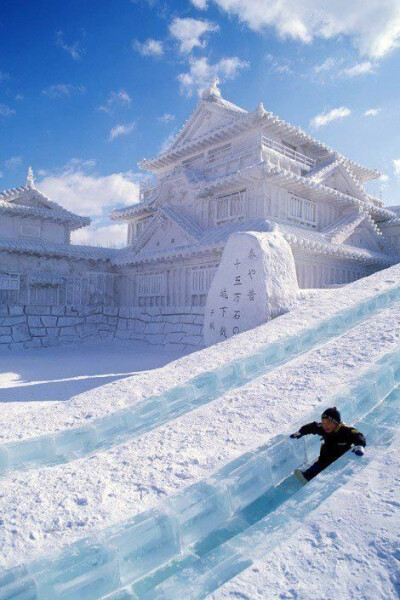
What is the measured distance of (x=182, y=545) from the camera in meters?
2.37

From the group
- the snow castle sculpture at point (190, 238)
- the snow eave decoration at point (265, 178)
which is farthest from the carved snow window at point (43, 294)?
the snow eave decoration at point (265, 178)

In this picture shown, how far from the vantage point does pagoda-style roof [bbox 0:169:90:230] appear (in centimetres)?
1625

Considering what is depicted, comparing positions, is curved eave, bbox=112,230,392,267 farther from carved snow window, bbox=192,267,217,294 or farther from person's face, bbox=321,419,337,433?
person's face, bbox=321,419,337,433

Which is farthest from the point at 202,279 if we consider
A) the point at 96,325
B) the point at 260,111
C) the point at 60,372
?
the point at 260,111

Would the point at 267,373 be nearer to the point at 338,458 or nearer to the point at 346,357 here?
the point at 346,357

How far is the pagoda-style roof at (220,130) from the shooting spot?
1543 cm

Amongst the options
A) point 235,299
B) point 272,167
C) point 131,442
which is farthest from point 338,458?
point 272,167

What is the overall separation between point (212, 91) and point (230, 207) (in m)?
7.40

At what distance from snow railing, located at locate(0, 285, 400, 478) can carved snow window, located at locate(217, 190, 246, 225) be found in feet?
27.4

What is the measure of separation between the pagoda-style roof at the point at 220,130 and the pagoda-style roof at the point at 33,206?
530 centimetres

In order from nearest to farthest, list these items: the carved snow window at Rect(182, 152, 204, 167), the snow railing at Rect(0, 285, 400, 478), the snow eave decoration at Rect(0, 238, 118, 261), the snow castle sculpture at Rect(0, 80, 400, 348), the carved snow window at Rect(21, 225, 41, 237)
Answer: the snow railing at Rect(0, 285, 400, 478)
the snow castle sculpture at Rect(0, 80, 400, 348)
the snow eave decoration at Rect(0, 238, 118, 261)
the carved snow window at Rect(21, 225, 41, 237)
the carved snow window at Rect(182, 152, 204, 167)

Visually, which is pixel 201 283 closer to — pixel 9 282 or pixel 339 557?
pixel 9 282

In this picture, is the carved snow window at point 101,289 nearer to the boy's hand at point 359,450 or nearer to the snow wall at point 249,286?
the snow wall at point 249,286

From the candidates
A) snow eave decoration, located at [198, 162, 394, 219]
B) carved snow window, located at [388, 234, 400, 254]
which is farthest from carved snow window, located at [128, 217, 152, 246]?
carved snow window, located at [388, 234, 400, 254]
